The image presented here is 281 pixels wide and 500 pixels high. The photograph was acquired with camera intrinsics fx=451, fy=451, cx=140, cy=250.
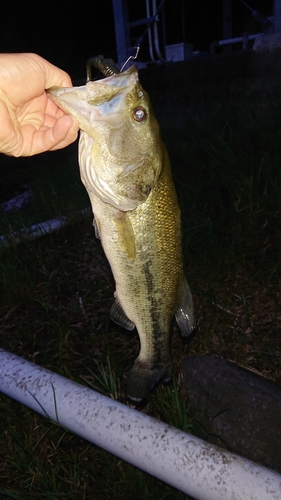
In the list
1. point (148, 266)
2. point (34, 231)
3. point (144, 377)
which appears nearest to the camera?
point (148, 266)

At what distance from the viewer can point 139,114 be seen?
6.10 feet

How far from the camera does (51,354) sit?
333 centimetres

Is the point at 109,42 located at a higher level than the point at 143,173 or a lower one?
lower

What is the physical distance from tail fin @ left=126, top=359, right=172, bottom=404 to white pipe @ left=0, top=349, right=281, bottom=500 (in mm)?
211

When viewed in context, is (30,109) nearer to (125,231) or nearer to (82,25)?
(125,231)

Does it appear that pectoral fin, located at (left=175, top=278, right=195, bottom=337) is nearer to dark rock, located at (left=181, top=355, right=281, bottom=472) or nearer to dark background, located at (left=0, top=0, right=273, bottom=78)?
dark rock, located at (left=181, top=355, right=281, bottom=472)

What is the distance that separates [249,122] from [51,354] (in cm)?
356

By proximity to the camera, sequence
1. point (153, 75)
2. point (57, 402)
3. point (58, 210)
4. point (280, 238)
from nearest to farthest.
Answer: point (57, 402) → point (280, 238) → point (58, 210) → point (153, 75)

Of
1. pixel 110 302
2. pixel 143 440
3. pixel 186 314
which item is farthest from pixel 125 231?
pixel 110 302

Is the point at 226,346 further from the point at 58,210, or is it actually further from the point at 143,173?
the point at 58,210

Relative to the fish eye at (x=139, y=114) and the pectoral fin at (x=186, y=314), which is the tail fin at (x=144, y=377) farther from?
the fish eye at (x=139, y=114)

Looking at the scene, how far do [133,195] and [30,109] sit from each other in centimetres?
75

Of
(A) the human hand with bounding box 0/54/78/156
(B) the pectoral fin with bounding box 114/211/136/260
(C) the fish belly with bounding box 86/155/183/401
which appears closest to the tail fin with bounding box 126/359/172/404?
(C) the fish belly with bounding box 86/155/183/401

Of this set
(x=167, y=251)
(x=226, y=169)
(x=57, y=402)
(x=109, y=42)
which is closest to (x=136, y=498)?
(x=57, y=402)
